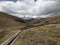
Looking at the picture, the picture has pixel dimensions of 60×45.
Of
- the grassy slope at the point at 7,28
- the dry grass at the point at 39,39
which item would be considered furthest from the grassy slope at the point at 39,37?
the grassy slope at the point at 7,28

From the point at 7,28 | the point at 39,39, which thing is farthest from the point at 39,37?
the point at 7,28

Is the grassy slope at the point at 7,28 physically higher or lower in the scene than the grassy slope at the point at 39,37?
lower

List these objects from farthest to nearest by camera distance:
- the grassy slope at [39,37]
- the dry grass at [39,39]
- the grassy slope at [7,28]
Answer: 1. the grassy slope at [7,28]
2. the grassy slope at [39,37]
3. the dry grass at [39,39]

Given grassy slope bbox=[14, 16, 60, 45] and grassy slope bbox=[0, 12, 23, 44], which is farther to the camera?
grassy slope bbox=[0, 12, 23, 44]

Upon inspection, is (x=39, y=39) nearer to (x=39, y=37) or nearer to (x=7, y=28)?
(x=39, y=37)

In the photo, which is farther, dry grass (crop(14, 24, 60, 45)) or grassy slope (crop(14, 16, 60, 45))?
grassy slope (crop(14, 16, 60, 45))

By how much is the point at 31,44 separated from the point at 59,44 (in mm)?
2715

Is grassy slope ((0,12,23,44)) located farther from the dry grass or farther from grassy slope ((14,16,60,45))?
the dry grass

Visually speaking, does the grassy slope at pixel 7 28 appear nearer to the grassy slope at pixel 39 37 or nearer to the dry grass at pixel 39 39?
the grassy slope at pixel 39 37

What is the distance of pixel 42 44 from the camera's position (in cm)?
2098

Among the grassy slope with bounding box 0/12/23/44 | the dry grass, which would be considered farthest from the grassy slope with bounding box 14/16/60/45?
the grassy slope with bounding box 0/12/23/44

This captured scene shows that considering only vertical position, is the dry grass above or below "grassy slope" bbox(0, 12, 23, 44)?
above

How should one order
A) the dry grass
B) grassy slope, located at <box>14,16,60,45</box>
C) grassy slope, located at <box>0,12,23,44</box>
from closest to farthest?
1. the dry grass
2. grassy slope, located at <box>14,16,60,45</box>
3. grassy slope, located at <box>0,12,23,44</box>

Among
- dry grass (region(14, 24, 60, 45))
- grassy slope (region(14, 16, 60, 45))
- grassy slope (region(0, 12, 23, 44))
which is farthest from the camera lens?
grassy slope (region(0, 12, 23, 44))
